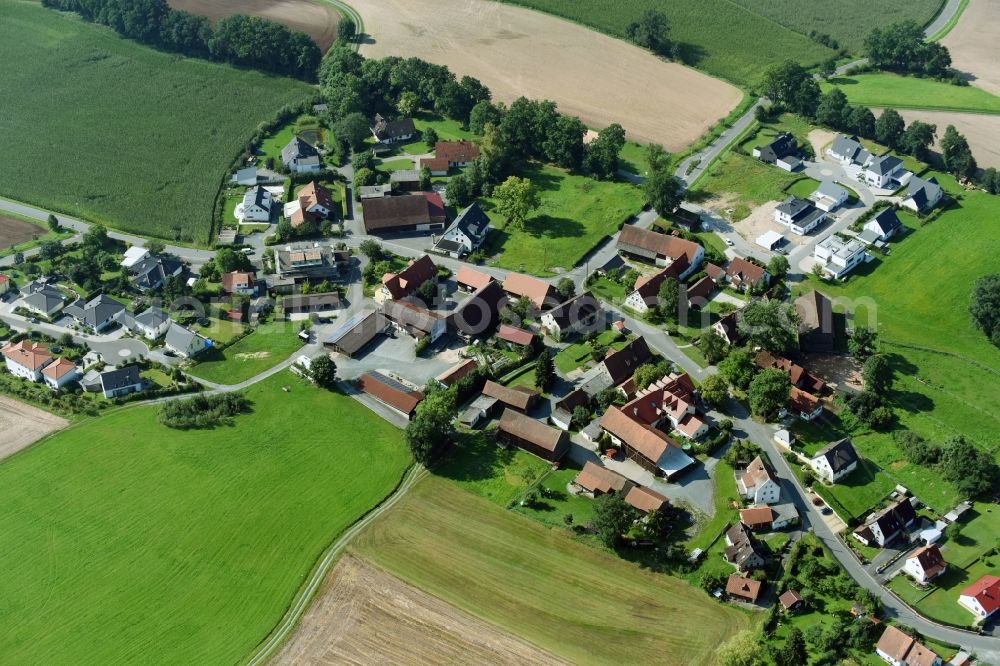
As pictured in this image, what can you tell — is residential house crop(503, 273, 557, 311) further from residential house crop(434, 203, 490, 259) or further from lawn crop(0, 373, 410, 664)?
lawn crop(0, 373, 410, 664)

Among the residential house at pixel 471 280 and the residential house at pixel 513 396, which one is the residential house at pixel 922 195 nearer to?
the residential house at pixel 471 280

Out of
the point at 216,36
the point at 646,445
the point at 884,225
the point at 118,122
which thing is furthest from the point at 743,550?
the point at 216,36

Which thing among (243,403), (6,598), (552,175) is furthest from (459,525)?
(552,175)

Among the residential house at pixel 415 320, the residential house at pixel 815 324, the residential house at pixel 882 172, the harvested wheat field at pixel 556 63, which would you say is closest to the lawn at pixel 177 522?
the residential house at pixel 415 320

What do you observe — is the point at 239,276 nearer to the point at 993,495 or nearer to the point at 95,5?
the point at 993,495

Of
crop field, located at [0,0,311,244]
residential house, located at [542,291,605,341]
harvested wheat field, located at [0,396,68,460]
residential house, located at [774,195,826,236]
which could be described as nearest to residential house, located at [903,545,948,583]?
residential house, located at [542,291,605,341]

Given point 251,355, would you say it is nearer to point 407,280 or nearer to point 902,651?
point 407,280

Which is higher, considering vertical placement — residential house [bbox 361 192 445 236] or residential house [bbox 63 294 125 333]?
residential house [bbox 361 192 445 236]
